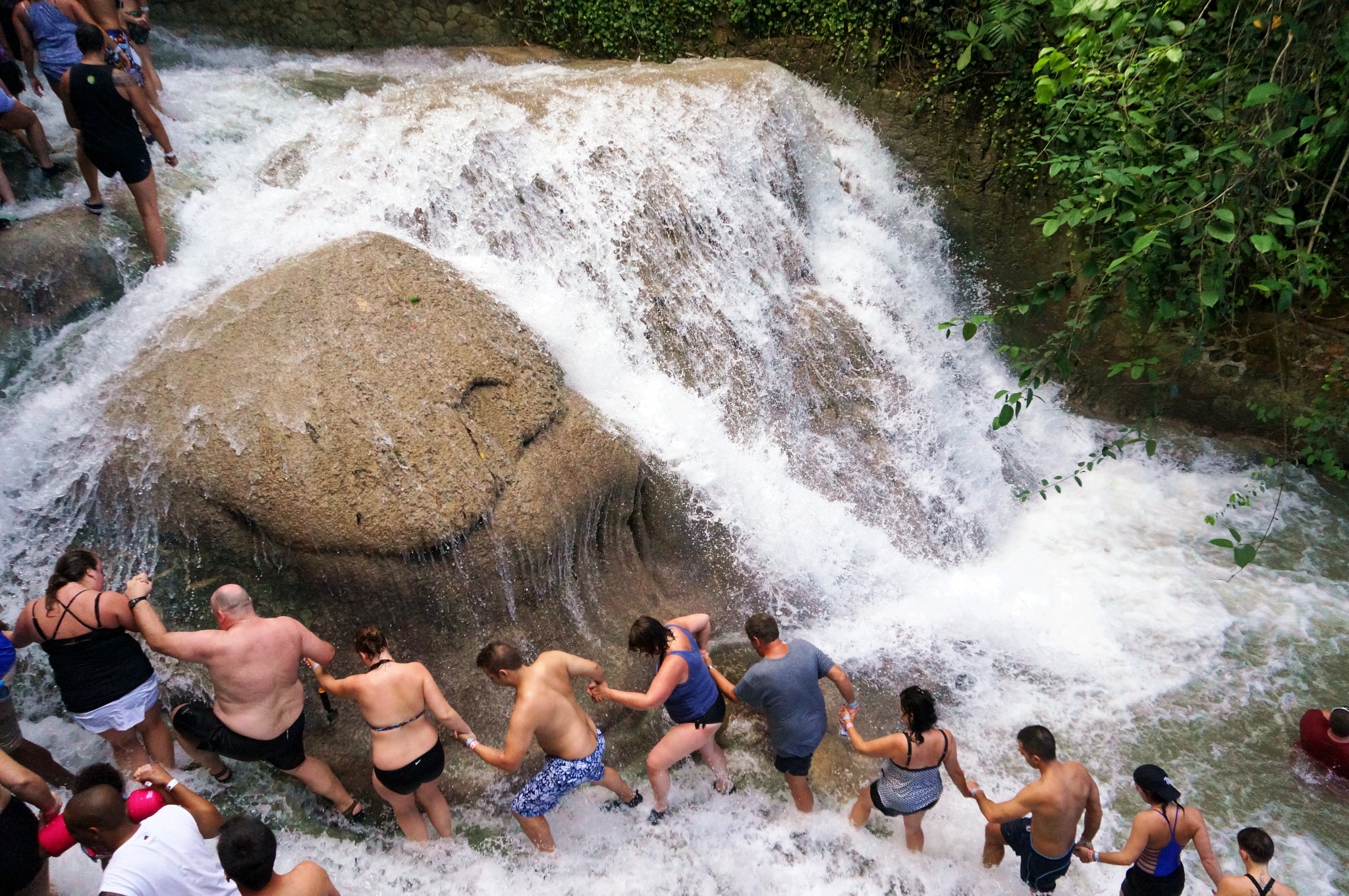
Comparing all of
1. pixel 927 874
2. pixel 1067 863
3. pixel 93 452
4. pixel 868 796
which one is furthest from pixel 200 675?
pixel 1067 863

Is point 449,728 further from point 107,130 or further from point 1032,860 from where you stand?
point 107,130

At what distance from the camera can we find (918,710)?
11.5ft

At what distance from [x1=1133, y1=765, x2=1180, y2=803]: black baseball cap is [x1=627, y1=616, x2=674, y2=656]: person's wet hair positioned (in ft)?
6.73

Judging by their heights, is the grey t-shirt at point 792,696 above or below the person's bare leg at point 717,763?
above

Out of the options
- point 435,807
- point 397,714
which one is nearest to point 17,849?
point 397,714

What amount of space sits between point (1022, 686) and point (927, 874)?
4.82ft

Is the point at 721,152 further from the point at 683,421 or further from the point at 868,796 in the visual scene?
the point at 868,796

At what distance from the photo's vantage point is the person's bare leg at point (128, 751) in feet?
12.2

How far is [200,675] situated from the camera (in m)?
4.15

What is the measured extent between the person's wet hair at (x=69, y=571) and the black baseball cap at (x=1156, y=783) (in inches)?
179

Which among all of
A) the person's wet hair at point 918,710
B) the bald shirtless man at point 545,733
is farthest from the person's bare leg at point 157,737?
the person's wet hair at point 918,710

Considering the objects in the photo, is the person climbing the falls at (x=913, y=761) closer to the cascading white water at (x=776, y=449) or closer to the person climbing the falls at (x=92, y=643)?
the cascading white water at (x=776, y=449)

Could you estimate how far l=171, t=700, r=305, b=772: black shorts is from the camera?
366cm

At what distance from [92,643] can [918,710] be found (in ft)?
11.7
